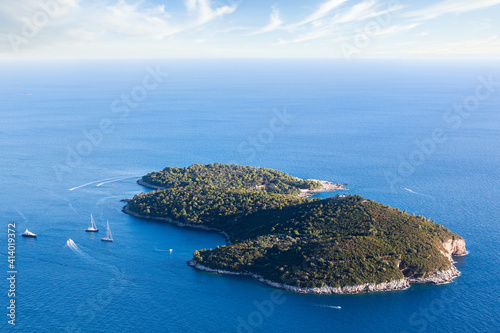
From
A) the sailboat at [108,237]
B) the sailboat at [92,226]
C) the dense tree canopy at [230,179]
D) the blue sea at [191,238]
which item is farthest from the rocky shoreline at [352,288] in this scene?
the dense tree canopy at [230,179]

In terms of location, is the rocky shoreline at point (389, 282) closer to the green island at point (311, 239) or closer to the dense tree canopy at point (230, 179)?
the green island at point (311, 239)

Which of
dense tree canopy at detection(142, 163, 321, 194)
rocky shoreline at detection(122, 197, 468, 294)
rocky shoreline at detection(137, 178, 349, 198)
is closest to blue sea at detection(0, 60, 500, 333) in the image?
A: rocky shoreline at detection(122, 197, 468, 294)

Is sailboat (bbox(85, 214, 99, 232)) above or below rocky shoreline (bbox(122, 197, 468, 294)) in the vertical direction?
above

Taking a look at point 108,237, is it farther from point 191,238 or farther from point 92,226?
point 191,238

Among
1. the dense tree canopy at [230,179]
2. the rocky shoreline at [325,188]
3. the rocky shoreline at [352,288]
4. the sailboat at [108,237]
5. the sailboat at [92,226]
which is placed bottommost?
the rocky shoreline at [352,288]

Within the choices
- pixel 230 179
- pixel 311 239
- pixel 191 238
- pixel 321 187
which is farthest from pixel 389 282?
pixel 230 179

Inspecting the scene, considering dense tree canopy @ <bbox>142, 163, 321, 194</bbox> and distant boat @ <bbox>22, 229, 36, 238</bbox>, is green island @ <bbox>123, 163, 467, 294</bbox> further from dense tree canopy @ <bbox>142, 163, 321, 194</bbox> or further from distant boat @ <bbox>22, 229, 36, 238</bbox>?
distant boat @ <bbox>22, 229, 36, 238</bbox>

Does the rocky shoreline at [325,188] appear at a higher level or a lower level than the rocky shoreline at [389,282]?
higher

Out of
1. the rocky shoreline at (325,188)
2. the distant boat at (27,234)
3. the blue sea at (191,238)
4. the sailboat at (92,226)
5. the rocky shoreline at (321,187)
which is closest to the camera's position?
the blue sea at (191,238)

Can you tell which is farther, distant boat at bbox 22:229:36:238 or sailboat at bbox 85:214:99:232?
sailboat at bbox 85:214:99:232
